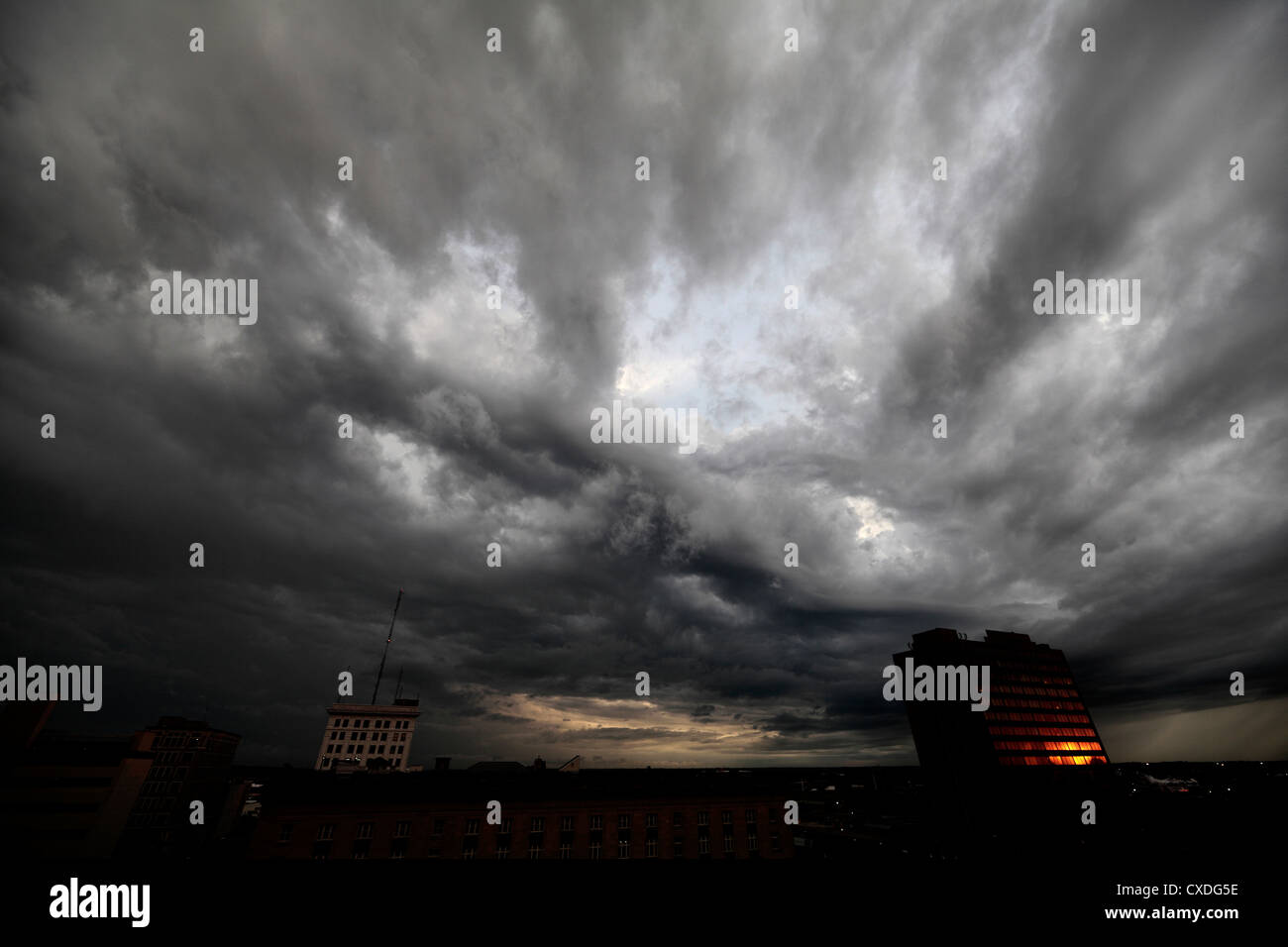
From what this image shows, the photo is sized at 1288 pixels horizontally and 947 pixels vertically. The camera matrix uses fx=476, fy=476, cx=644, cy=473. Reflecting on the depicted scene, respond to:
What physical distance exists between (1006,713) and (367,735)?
159018 mm

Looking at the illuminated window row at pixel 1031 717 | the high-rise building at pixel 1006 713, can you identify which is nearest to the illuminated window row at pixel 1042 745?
the high-rise building at pixel 1006 713

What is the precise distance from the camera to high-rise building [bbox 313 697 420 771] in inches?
4331

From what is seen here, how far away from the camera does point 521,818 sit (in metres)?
54.7

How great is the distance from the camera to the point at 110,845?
8131 centimetres

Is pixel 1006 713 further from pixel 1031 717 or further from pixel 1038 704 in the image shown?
pixel 1038 704

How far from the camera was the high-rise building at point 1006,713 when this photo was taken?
116m

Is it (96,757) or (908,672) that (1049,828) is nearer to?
(908,672)

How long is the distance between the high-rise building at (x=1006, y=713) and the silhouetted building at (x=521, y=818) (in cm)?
7956

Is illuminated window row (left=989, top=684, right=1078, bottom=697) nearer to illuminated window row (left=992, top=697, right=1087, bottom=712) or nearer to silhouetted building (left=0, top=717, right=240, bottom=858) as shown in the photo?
illuminated window row (left=992, top=697, right=1087, bottom=712)

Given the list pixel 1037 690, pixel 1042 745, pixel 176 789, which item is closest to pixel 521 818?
pixel 176 789

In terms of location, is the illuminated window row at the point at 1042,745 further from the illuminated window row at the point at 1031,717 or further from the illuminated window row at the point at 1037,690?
the illuminated window row at the point at 1037,690

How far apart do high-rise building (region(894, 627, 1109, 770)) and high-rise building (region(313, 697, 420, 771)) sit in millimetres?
131431
